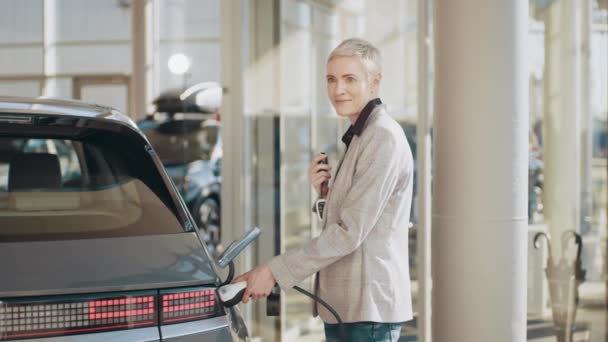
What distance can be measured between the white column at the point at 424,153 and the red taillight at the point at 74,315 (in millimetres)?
2995

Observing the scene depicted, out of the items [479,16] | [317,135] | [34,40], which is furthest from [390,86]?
[34,40]

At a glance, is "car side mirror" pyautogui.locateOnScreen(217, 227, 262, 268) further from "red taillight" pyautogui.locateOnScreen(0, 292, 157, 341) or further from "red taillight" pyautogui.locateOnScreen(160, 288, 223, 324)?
"red taillight" pyautogui.locateOnScreen(0, 292, 157, 341)

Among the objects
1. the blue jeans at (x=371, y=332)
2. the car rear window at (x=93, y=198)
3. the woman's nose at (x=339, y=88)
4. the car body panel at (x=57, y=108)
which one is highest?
the woman's nose at (x=339, y=88)

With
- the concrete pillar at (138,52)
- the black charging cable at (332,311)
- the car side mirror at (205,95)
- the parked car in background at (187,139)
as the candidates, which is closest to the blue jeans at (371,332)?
the black charging cable at (332,311)

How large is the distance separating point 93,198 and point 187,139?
16.1 feet

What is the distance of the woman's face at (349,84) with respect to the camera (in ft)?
9.33

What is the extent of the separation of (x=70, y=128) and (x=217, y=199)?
6.91 meters

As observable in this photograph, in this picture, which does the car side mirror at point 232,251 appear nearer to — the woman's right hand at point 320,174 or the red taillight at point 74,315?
the woman's right hand at point 320,174

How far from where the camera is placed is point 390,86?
19.1 ft

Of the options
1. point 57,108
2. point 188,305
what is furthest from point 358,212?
point 57,108

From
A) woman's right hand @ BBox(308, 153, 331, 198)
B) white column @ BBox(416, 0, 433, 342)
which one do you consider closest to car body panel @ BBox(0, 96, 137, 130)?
woman's right hand @ BBox(308, 153, 331, 198)

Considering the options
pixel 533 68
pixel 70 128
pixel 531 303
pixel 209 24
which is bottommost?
pixel 531 303

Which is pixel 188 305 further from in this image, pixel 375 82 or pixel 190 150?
pixel 190 150

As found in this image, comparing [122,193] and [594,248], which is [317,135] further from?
[122,193]
